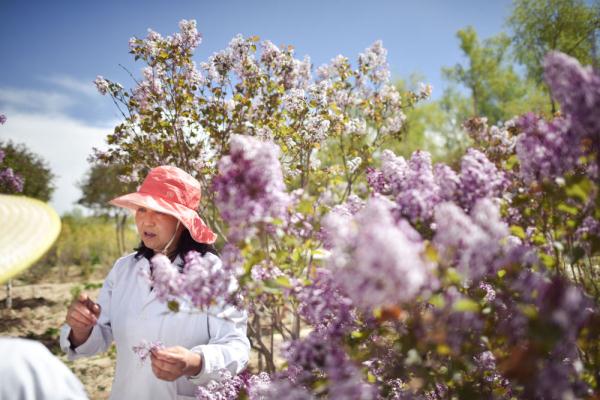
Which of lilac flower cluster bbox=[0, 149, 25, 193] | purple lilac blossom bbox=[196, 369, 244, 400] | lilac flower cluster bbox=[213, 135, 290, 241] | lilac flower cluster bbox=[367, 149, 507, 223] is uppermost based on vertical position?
lilac flower cluster bbox=[0, 149, 25, 193]

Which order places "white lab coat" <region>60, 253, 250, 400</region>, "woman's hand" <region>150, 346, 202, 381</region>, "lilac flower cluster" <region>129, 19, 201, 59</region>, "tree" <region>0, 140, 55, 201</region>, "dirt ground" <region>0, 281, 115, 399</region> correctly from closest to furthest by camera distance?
"woman's hand" <region>150, 346, 202, 381</region>, "white lab coat" <region>60, 253, 250, 400</region>, "lilac flower cluster" <region>129, 19, 201, 59</region>, "dirt ground" <region>0, 281, 115, 399</region>, "tree" <region>0, 140, 55, 201</region>

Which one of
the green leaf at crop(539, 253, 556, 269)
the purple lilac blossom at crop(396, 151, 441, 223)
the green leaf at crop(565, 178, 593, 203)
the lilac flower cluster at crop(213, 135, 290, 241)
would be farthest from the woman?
the green leaf at crop(565, 178, 593, 203)

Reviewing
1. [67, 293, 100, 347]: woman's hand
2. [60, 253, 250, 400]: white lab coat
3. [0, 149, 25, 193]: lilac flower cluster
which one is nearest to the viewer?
[67, 293, 100, 347]: woman's hand

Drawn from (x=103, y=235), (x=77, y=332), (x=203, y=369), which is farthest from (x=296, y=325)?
(x=103, y=235)

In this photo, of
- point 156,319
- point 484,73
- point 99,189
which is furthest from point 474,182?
point 484,73

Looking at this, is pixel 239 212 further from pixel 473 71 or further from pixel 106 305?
pixel 473 71

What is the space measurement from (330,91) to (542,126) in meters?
3.22

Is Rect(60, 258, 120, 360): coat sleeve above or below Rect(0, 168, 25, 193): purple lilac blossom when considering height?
below

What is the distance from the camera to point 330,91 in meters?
4.30

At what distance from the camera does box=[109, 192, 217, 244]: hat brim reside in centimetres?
218

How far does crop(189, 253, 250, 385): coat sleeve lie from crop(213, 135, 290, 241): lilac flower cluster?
2.98ft

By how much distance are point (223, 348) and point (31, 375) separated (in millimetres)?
1037

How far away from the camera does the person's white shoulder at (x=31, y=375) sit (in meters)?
1.20

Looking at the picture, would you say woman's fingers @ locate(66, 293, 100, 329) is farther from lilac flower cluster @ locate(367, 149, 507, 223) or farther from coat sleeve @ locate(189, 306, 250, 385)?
lilac flower cluster @ locate(367, 149, 507, 223)
